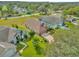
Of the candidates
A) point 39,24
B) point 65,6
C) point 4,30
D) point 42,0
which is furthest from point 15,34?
point 65,6

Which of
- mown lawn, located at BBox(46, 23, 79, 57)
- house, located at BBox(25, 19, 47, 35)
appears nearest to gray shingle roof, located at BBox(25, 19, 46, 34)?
house, located at BBox(25, 19, 47, 35)

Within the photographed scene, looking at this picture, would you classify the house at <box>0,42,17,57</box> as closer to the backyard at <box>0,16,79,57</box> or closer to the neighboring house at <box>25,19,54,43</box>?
the backyard at <box>0,16,79,57</box>

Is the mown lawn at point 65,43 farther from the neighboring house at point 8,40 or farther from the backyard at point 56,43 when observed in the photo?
the neighboring house at point 8,40

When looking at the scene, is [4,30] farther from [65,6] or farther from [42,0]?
[65,6]

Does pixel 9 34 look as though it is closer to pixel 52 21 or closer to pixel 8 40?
pixel 8 40

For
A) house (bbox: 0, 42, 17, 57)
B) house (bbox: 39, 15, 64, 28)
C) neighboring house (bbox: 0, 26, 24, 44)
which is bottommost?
house (bbox: 0, 42, 17, 57)
